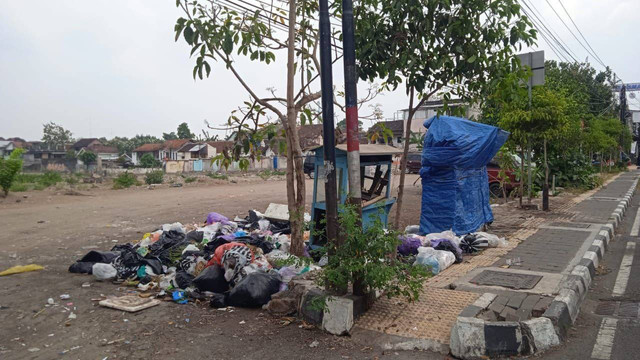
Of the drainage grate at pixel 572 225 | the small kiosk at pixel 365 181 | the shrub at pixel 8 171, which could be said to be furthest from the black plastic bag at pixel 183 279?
the shrub at pixel 8 171

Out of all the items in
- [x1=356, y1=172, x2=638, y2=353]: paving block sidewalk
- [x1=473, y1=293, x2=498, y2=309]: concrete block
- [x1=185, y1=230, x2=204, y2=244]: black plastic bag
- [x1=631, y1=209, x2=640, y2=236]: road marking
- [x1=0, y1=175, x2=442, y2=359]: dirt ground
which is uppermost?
[x1=185, y1=230, x2=204, y2=244]: black plastic bag

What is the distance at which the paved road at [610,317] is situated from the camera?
382 centimetres

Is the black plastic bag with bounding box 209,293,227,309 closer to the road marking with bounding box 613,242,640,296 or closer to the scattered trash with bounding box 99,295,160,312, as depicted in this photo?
the scattered trash with bounding box 99,295,160,312

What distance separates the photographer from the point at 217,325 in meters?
4.76

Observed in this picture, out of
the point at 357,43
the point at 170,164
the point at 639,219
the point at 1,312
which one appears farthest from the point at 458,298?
the point at 170,164

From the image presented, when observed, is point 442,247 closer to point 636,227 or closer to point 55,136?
point 636,227

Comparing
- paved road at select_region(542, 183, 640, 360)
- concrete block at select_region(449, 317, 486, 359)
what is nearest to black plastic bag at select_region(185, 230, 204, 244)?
concrete block at select_region(449, 317, 486, 359)

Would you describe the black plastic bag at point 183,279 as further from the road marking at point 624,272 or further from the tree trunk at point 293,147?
the road marking at point 624,272

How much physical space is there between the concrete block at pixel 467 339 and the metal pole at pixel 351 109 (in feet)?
4.74

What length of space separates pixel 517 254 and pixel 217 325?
4.71 meters

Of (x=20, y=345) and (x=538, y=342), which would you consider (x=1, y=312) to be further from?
(x=538, y=342)

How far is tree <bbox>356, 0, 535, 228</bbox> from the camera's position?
557 cm

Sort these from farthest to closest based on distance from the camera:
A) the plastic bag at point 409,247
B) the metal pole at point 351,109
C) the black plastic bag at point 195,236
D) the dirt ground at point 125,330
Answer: the black plastic bag at point 195,236, the plastic bag at point 409,247, the metal pole at point 351,109, the dirt ground at point 125,330

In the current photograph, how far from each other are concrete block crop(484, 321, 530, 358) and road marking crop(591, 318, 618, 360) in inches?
21.1
